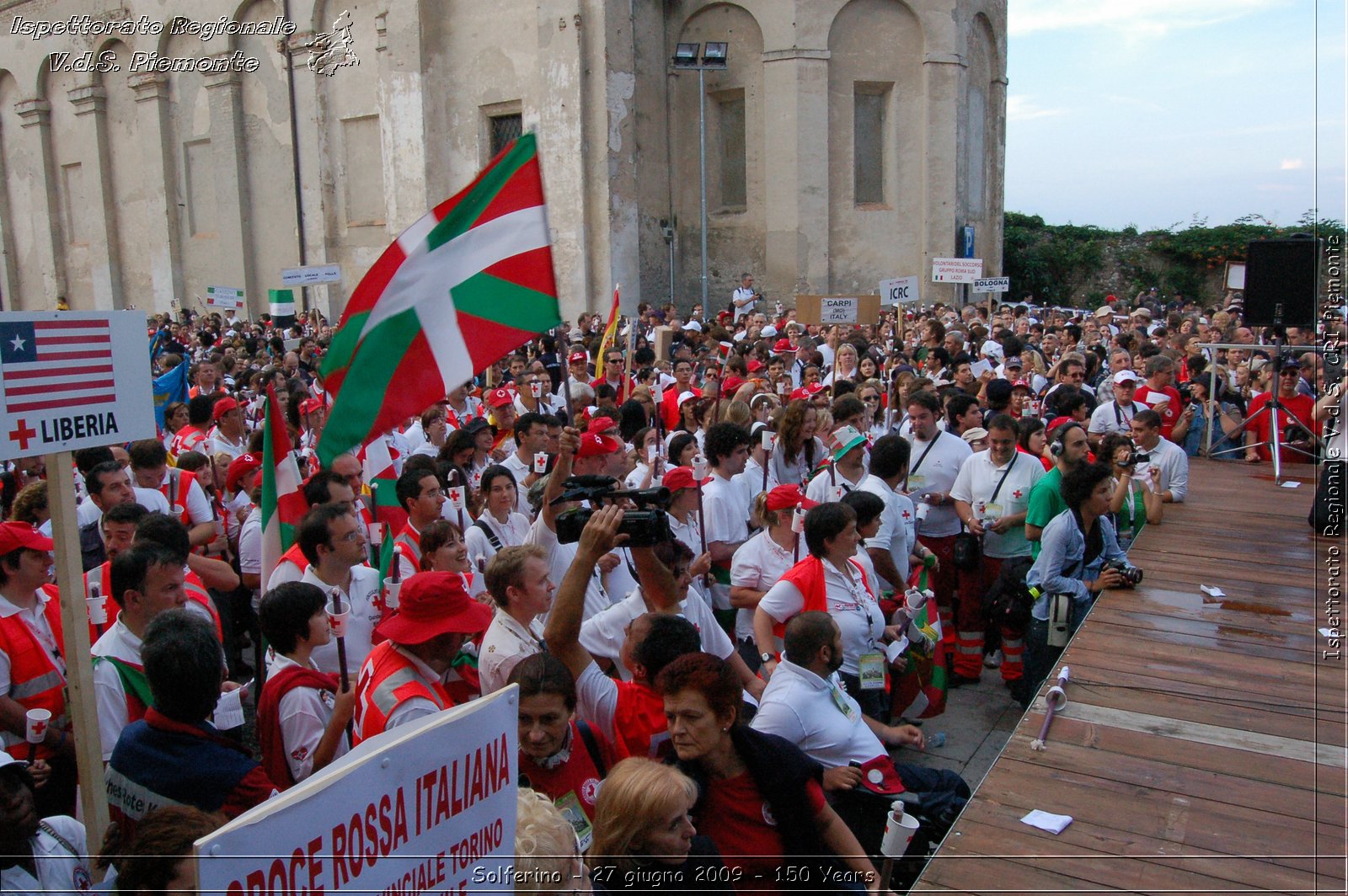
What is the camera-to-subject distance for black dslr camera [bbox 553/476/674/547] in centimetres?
376

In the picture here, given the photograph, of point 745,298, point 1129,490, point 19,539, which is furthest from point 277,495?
point 745,298

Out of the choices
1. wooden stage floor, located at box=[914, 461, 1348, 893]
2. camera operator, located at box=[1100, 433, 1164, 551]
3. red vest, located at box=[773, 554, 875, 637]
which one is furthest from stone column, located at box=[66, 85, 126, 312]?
wooden stage floor, located at box=[914, 461, 1348, 893]

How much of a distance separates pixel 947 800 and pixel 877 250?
2228 cm

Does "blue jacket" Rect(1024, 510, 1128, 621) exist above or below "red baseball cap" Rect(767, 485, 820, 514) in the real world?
below

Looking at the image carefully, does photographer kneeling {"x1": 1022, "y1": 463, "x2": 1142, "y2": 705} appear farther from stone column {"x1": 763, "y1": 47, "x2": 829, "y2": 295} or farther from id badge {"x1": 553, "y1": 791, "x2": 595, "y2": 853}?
stone column {"x1": 763, "y1": 47, "x2": 829, "y2": 295}

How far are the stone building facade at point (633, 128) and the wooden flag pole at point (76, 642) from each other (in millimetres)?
20461

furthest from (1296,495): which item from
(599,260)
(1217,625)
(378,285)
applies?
(599,260)

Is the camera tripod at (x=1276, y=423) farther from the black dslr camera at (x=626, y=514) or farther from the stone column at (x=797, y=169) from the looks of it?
the stone column at (x=797, y=169)

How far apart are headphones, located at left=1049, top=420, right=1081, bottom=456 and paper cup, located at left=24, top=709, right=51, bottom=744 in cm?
609

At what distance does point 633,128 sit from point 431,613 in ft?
71.4

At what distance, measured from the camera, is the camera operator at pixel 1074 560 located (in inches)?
243

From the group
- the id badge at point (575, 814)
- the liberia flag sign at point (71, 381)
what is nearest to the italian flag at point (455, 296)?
the liberia flag sign at point (71, 381)

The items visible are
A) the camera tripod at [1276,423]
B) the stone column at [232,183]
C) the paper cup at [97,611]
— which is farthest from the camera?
the stone column at [232,183]

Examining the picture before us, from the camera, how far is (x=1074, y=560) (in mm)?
6242
